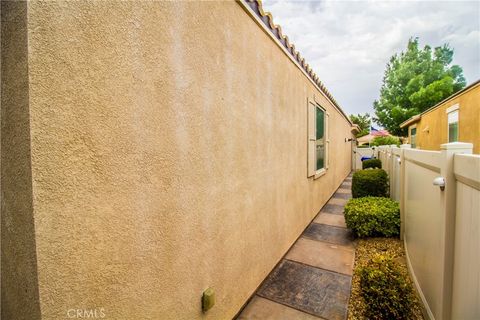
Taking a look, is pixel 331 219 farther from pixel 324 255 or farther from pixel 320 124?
pixel 320 124

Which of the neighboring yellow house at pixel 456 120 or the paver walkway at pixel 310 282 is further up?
the neighboring yellow house at pixel 456 120

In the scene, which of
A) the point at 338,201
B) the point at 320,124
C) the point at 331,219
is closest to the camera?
the point at 331,219

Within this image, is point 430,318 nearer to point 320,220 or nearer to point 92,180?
point 92,180

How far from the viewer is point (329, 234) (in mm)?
4488

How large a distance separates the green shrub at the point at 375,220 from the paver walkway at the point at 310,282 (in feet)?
1.08

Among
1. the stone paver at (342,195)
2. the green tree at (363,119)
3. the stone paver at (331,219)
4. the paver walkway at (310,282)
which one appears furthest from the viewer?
the green tree at (363,119)

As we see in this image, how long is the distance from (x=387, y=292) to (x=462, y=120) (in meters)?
9.07

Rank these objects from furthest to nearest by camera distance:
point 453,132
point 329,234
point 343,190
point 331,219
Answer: point 343,190
point 453,132
point 331,219
point 329,234

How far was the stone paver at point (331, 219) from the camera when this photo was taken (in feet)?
16.7

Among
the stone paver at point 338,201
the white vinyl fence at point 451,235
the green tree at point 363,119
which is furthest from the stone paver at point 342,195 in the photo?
the green tree at point 363,119

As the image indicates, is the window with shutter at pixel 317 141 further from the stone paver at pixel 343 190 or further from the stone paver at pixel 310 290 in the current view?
the stone paver at pixel 343 190

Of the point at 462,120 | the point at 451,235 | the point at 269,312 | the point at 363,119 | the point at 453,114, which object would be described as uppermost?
the point at 363,119

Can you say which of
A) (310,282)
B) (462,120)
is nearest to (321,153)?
(310,282)

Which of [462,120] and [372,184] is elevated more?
[462,120]
